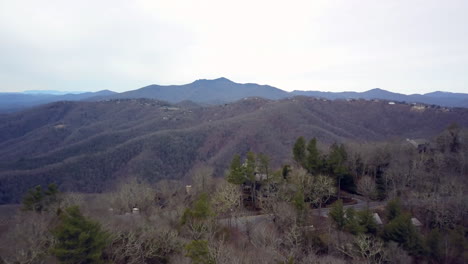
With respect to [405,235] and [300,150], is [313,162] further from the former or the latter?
[405,235]

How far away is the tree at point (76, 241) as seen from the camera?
14531 millimetres

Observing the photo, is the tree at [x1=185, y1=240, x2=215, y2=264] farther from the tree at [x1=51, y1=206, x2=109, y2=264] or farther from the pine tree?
the pine tree

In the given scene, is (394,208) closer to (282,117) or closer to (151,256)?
(151,256)

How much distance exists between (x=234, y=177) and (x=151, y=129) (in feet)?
362

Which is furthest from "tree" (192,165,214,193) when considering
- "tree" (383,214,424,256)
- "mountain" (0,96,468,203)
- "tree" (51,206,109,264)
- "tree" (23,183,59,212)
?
"mountain" (0,96,468,203)

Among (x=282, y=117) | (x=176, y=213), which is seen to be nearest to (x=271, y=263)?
(x=176, y=213)

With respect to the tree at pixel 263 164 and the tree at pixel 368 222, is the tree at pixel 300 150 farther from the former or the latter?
the tree at pixel 368 222

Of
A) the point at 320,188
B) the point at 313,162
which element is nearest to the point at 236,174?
the point at 320,188

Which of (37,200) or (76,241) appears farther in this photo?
(37,200)

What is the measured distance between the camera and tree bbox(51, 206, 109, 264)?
14.5 m

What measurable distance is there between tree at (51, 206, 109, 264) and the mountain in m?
44.3

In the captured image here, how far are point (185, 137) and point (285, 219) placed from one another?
83.0 metres

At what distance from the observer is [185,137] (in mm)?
100438

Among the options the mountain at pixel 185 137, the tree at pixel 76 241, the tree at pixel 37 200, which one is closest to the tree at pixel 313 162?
the tree at pixel 76 241
